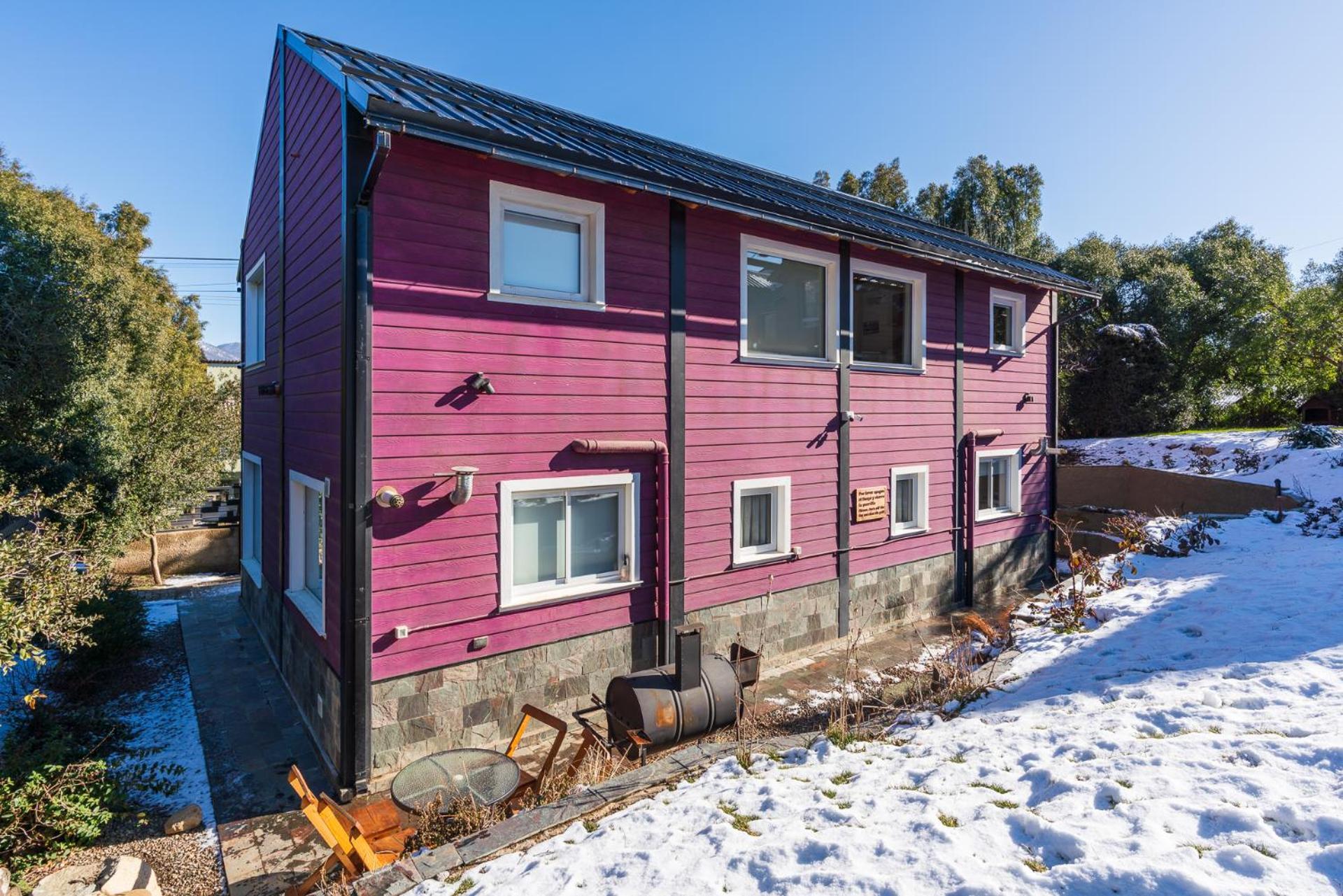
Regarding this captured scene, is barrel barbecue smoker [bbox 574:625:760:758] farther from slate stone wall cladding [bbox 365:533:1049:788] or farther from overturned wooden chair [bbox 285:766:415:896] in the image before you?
overturned wooden chair [bbox 285:766:415:896]

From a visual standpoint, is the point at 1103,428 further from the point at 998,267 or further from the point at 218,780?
the point at 218,780

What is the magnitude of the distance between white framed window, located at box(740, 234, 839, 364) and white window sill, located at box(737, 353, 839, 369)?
10mm

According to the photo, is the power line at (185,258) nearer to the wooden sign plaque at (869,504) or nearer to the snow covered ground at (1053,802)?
the wooden sign plaque at (869,504)

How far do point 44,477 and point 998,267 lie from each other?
15.5m

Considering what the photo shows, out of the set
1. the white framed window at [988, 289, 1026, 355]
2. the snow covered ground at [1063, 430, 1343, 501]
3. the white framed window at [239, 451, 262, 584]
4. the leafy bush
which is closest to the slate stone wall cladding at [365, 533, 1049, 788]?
the white framed window at [239, 451, 262, 584]

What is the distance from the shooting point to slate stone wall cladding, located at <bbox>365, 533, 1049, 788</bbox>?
5.39 m

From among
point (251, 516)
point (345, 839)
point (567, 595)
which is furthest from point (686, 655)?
point (251, 516)

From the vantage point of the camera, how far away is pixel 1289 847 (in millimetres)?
2467

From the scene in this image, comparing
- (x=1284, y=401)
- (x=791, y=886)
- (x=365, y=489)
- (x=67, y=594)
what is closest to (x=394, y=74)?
(x=365, y=489)

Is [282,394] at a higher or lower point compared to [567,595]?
higher

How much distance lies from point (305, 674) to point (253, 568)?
13.5 feet

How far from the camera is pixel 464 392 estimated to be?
565 centimetres

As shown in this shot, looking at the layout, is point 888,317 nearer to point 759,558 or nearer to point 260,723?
point 759,558

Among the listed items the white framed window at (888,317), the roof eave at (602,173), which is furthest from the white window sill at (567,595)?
the white framed window at (888,317)
